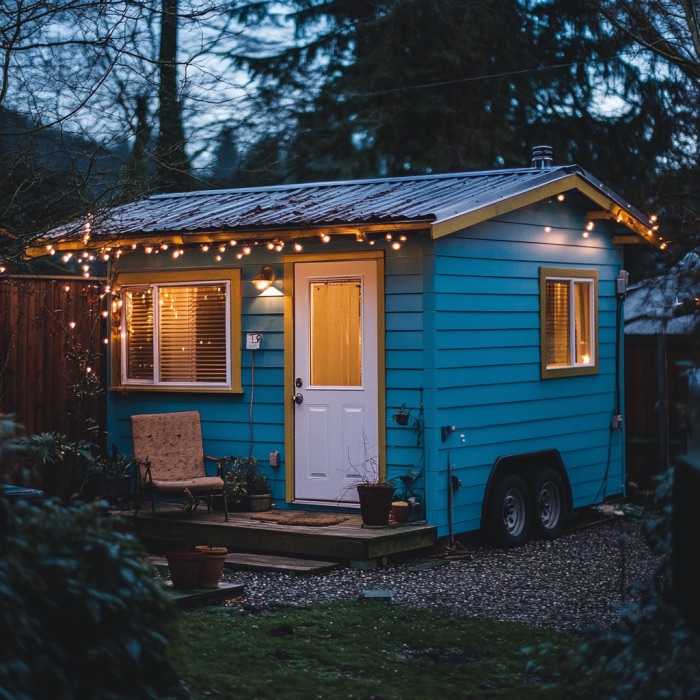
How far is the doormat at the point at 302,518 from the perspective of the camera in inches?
388

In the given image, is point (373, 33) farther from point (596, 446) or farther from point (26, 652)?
point (26, 652)

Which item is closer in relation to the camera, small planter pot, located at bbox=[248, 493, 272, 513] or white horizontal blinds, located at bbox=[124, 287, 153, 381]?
small planter pot, located at bbox=[248, 493, 272, 513]

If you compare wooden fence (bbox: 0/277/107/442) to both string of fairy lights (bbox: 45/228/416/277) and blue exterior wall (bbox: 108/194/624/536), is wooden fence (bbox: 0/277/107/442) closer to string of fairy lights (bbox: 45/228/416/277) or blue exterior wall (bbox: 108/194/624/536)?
string of fairy lights (bbox: 45/228/416/277)

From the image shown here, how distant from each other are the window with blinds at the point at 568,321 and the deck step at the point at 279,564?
136 inches

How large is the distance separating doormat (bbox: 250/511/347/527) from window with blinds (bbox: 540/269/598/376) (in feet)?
9.27

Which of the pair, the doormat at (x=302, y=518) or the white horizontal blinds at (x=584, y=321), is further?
the white horizontal blinds at (x=584, y=321)

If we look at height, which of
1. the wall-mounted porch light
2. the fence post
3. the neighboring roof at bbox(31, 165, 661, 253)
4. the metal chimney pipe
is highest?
the metal chimney pipe

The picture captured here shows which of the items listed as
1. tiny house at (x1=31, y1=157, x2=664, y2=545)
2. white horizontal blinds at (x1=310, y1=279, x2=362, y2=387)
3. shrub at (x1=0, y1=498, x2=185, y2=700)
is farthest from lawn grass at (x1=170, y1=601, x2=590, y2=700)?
white horizontal blinds at (x1=310, y1=279, x2=362, y2=387)

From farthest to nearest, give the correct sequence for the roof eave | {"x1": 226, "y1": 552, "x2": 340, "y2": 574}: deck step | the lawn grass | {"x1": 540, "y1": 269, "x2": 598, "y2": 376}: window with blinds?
{"x1": 540, "y1": 269, "x2": 598, "y2": 376}: window with blinds → the roof eave → {"x1": 226, "y1": 552, "x2": 340, "y2": 574}: deck step → the lawn grass

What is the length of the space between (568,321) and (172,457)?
4.37m

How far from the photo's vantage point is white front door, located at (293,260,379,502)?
404 inches

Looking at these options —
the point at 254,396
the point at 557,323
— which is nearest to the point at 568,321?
the point at 557,323

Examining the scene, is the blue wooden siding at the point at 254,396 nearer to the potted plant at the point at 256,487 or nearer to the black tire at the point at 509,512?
the potted plant at the point at 256,487

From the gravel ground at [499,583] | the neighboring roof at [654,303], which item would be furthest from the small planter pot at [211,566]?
the neighboring roof at [654,303]
